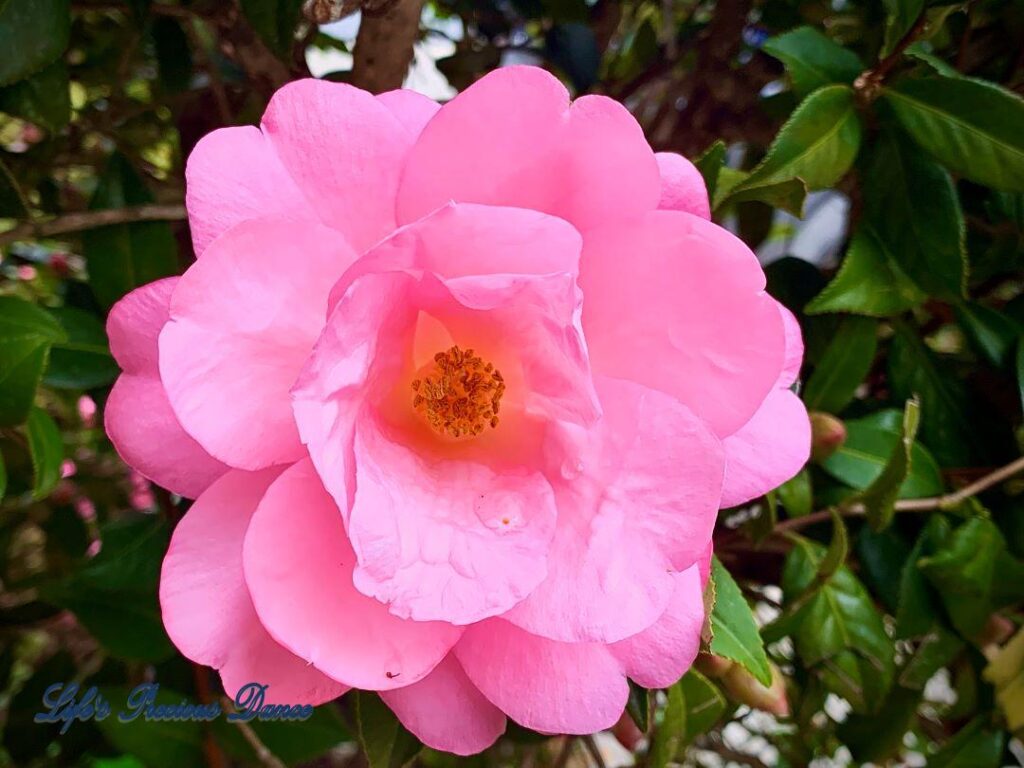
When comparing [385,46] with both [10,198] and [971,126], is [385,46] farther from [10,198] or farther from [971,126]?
[971,126]

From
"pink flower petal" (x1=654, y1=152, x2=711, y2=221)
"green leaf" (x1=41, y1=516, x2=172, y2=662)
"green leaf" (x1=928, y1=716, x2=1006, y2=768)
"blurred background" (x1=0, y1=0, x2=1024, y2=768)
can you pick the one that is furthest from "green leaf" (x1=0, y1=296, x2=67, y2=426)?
"green leaf" (x1=928, y1=716, x2=1006, y2=768)

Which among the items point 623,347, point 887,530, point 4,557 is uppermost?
point 623,347

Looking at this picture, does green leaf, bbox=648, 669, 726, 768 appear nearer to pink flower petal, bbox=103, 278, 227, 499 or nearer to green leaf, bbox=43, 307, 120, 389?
pink flower petal, bbox=103, 278, 227, 499

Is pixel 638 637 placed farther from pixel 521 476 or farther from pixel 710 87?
pixel 710 87

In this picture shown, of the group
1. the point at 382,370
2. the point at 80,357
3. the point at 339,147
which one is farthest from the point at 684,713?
the point at 80,357

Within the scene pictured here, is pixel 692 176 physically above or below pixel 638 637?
above

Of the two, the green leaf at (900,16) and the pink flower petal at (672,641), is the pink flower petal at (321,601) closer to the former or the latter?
the pink flower petal at (672,641)

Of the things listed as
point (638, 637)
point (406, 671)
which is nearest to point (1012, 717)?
point (638, 637)
